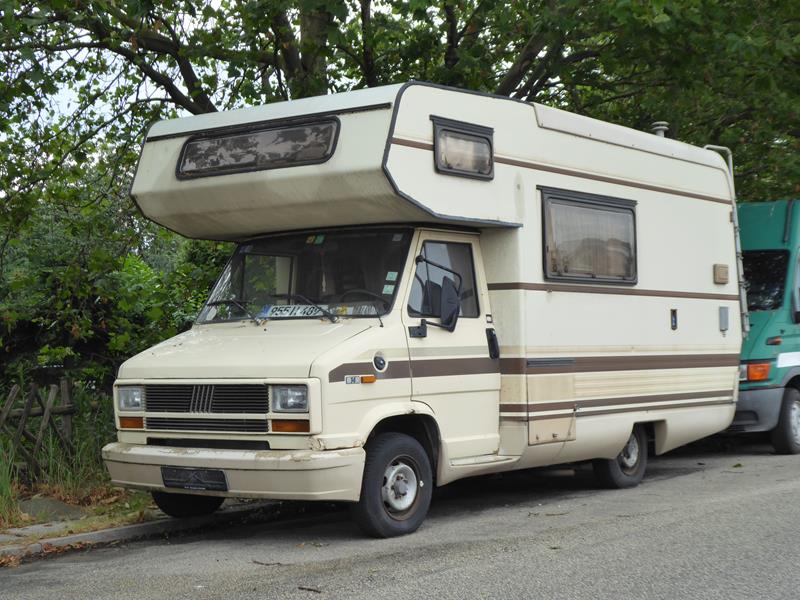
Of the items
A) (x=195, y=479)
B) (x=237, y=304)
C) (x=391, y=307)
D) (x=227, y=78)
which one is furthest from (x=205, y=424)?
(x=227, y=78)

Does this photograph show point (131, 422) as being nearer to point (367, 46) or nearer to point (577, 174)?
point (577, 174)

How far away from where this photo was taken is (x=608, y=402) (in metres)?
9.94

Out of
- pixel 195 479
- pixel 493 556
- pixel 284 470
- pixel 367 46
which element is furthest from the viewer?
pixel 367 46

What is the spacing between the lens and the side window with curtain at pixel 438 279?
8359 mm

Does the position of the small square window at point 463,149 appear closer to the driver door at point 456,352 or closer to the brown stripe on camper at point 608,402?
the driver door at point 456,352

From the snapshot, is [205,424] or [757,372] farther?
[757,372]

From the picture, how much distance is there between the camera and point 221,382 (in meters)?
7.76

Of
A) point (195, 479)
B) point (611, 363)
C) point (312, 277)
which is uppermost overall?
point (312, 277)

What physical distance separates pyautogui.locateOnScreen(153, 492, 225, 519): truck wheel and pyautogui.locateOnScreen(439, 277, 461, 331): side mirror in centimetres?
222

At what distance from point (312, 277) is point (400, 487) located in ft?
5.61

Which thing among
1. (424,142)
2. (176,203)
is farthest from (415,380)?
(176,203)

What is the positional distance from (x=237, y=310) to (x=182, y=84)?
5.63m

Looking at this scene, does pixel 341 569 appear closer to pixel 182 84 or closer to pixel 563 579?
pixel 563 579

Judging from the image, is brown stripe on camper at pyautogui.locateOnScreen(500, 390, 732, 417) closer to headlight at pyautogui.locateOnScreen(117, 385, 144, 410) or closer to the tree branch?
headlight at pyautogui.locateOnScreen(117, 385, 144, 410)
